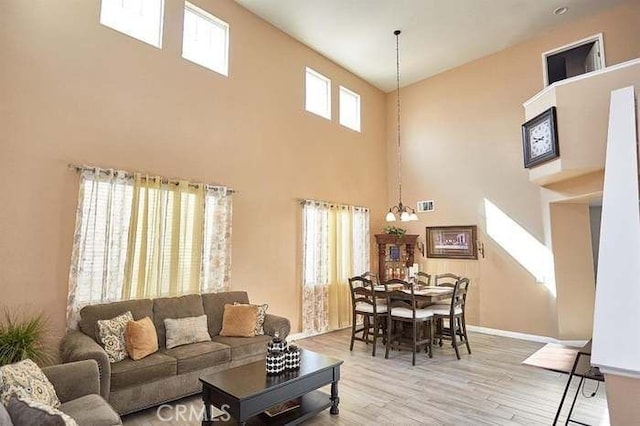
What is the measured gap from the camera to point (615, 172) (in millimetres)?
2195

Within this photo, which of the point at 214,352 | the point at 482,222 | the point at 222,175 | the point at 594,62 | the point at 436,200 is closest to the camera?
the point at 214,352

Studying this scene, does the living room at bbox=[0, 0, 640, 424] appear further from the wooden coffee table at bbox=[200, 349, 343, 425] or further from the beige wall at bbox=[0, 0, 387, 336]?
the wooden coffee table at bbox=[200, 349, 343, 425]

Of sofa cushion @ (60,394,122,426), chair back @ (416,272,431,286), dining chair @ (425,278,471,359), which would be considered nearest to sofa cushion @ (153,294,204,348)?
sofa cushion @ (60,394,122,426)

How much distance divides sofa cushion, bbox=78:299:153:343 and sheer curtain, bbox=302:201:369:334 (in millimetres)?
2714

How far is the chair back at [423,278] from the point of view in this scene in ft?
20.6

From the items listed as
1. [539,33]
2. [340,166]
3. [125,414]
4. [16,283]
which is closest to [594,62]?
[539,33]

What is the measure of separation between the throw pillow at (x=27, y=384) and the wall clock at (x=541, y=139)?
572cm

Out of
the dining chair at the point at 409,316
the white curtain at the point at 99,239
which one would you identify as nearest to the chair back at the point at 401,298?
the dining chair at the point at 409,316

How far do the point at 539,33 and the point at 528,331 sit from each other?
508 cm

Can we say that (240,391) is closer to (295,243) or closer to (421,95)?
(295,243)

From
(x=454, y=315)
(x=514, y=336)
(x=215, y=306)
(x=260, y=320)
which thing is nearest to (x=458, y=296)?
(x=454, y=315)

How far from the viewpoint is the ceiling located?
5355 millimetres

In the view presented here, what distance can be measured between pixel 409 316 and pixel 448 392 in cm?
124

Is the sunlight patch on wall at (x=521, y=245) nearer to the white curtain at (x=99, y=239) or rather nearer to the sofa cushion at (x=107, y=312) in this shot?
the sofa cushion at (x=107, y=312)
